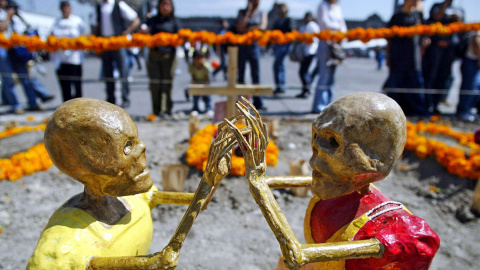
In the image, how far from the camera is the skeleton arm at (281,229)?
138 centimetres

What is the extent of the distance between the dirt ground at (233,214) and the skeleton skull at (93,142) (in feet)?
5.44

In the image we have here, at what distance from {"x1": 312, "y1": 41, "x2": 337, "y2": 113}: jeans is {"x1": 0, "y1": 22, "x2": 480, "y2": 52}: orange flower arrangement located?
0.92 ft

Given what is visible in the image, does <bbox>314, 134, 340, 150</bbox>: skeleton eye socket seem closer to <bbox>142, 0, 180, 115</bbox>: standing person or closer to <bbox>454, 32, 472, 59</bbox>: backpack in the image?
<bbox>142, 0, 180, 115</bbox>: standing person

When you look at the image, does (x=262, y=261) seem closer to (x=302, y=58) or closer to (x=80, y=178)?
(x=80, y=178)

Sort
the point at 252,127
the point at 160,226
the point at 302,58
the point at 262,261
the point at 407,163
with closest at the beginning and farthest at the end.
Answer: the point at 252,127, the point at 262,261, the point at 160,226, the point at 407,163, the point at 302,58

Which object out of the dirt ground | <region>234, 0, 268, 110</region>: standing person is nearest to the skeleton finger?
the dirt ground

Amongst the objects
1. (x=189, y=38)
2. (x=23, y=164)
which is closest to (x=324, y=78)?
(x=189, y=38)

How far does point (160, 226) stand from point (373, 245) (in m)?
2.52

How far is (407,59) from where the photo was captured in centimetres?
657

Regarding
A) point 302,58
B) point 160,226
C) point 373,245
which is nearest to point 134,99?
point 302,58

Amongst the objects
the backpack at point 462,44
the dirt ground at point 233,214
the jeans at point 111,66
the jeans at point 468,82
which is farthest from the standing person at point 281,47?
the dirt ground at point 233,214

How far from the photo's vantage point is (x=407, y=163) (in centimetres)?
485

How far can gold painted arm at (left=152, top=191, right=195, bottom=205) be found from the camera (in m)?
1.92

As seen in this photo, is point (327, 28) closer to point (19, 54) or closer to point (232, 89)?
point (232, 89)
